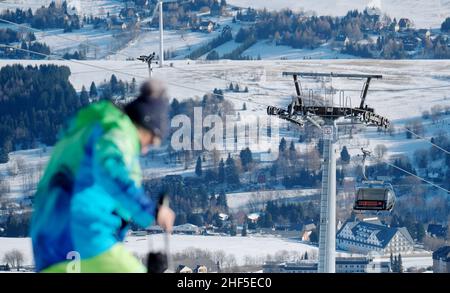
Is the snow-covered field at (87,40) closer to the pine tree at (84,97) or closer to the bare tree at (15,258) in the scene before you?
the pine tree at (84,97)

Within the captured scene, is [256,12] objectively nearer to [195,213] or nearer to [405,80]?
[405,80]

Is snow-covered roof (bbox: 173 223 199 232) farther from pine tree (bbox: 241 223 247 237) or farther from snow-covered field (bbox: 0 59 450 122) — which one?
snow-covered field (bbox: 0 59 450 122)

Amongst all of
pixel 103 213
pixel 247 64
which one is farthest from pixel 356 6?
pixel 103 213

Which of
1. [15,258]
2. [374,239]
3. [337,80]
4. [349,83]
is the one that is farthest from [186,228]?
[337,80]

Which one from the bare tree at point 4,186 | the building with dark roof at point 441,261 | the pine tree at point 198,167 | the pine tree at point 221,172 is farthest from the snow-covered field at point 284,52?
the building with dark roof at point 441,261

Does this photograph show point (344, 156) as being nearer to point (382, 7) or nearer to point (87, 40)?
point (87, 40)

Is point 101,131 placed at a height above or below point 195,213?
above
